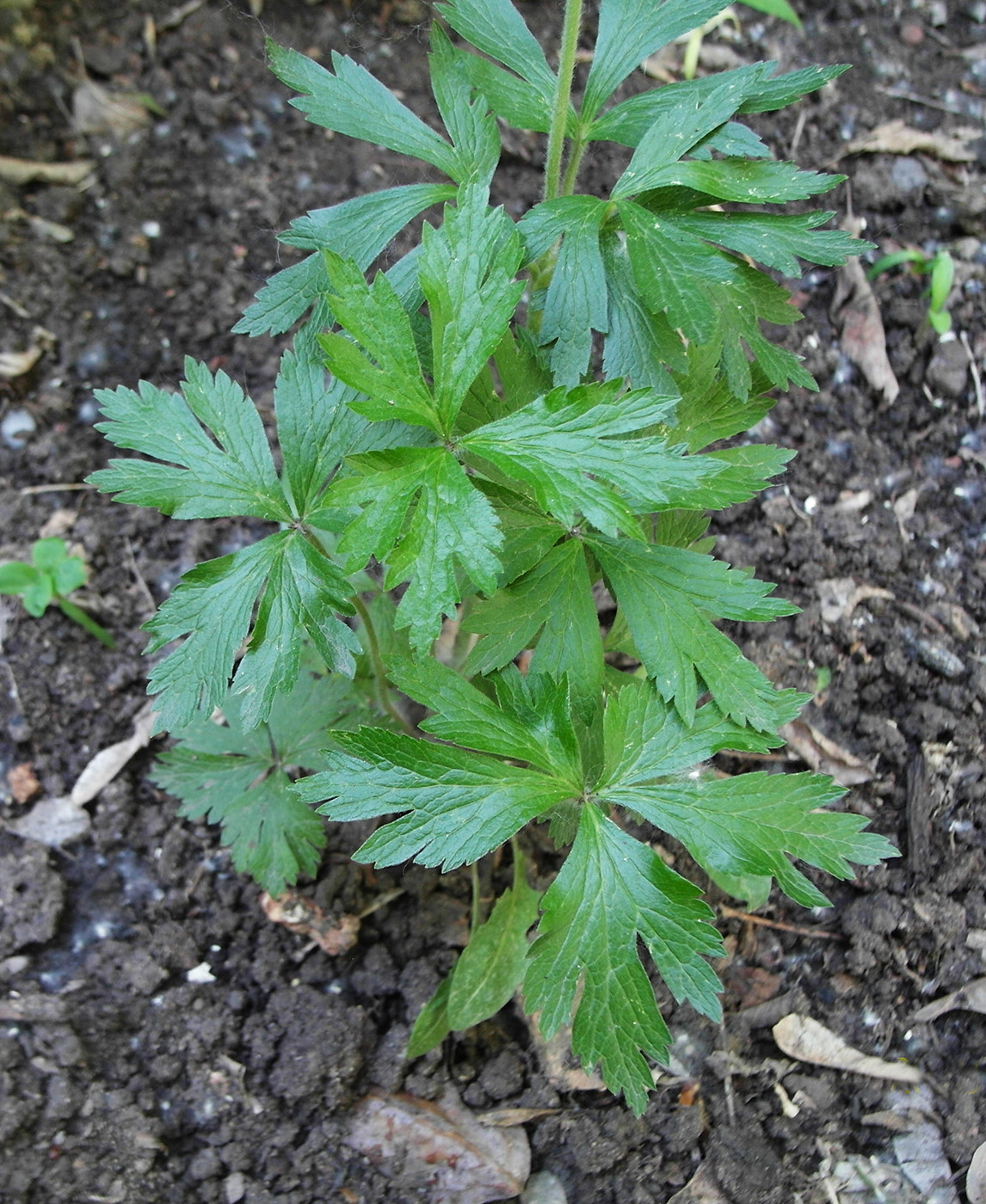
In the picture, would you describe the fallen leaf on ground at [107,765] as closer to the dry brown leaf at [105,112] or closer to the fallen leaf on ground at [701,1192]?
the fallen leaf on ground at [701,1192]

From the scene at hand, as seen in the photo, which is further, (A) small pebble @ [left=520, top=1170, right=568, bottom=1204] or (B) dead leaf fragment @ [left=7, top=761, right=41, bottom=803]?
(B) dead leaf fragment @ [left=7, top=761, right=41, bottom=803]

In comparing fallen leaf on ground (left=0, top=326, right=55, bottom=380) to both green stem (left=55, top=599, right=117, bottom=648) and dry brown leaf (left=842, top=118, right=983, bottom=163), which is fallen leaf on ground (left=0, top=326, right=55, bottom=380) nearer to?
green stem (left=55, top=599, right=117, bottom=648)

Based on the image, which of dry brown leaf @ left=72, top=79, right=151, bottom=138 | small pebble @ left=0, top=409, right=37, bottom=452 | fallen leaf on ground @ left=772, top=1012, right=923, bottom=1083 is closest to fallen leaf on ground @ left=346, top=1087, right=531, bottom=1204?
fallen leaf on ground @ left=772, top=1012, right=923, bottom=1083

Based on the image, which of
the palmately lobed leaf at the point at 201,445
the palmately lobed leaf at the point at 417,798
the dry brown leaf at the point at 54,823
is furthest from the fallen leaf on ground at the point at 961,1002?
the dry brown leaf at the point at 54,823

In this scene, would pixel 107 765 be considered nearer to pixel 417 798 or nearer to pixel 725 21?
pixel 417 798

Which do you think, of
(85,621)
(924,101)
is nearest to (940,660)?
(924,101)

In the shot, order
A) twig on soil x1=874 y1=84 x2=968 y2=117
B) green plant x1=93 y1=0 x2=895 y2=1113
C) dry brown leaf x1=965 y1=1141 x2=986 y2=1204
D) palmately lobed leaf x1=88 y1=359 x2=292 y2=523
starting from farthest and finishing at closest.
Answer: twig on soil x1=874 y1=84 x2=968 y2=117 → dry brown leaf x1=965 y1=1141 x2=986 y2=1204 → palmately lobed leaf x1=88 y1=359 x2=292 y2=523 → green plant x1=93 y1=0 x2=895 y2=1113

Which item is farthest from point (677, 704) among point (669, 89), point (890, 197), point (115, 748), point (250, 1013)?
point (890, 197)
